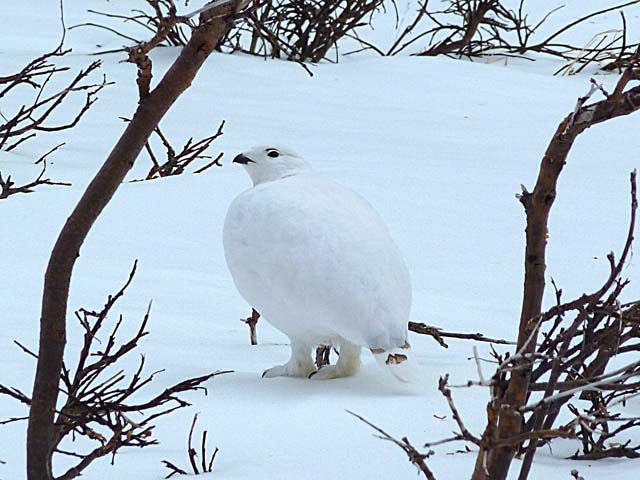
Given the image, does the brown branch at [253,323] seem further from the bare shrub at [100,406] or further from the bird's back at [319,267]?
the bare shrub at [100,406]

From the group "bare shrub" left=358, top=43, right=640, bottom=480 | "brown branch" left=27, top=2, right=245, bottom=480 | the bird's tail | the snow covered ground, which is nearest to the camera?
"bare shrub" left=358, top=43, right=640, bottom=480

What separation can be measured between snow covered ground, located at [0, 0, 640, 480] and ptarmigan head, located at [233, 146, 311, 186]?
0.50m

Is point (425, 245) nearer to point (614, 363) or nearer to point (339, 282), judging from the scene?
point (614, 363)

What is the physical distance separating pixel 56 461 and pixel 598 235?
3.18m

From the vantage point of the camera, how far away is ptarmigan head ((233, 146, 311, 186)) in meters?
3.26

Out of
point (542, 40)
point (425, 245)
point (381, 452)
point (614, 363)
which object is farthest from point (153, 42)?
point (542, 40)

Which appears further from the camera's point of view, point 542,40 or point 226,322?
point 542,40

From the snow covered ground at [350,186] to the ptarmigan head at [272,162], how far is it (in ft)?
1.65

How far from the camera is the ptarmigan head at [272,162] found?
3.26m

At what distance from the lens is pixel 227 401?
251 cm

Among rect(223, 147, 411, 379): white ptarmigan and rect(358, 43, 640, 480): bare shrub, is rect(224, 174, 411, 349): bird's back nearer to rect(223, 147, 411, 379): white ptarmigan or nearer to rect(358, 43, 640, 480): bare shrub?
rect(223, 147, 411, 379): white ptarmigan

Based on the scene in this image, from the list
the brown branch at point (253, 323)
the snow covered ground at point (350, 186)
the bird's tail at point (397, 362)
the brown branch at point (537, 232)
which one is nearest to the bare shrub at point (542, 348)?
the brown branch at point (537, 232)

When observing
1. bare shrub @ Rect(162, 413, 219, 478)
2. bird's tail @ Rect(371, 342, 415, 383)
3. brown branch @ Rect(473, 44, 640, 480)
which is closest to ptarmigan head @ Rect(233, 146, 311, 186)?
bird's tail @ Rect(371, 342, 415, 383)

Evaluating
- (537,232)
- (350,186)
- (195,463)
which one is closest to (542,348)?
(537,232)
